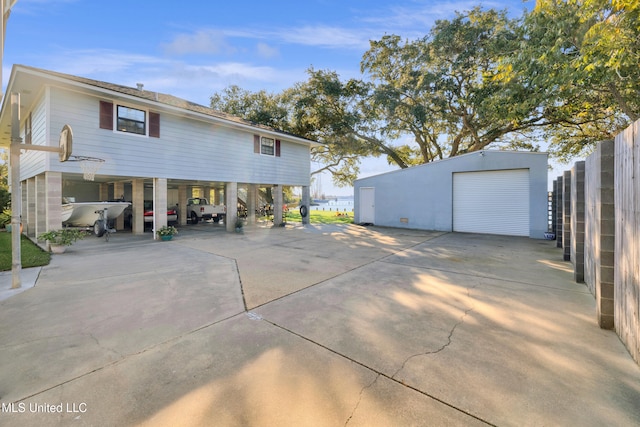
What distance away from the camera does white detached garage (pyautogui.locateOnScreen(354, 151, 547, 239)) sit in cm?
1053

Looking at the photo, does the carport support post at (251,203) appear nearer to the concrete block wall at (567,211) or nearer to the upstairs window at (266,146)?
the upstairs window at (266,146)

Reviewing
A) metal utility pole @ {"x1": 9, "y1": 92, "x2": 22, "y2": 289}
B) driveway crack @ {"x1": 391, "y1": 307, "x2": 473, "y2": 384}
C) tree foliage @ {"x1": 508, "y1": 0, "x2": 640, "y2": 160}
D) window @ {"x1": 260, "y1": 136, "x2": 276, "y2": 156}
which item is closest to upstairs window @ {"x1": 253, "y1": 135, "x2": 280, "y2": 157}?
window @ {"x1": 260, "y1": 136, "x2": 276, "y2": 156}

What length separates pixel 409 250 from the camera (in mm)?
7988

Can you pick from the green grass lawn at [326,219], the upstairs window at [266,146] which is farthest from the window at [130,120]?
the green grass lawn at [326,219]

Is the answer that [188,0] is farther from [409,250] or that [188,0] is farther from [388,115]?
[388,115]

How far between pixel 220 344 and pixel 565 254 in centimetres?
792

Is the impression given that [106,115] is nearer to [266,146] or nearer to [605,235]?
[266,146]

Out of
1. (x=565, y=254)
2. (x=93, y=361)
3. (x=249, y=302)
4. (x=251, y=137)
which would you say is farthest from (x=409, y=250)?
(x=251, y=137)

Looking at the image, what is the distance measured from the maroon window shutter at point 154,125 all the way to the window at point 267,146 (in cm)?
491

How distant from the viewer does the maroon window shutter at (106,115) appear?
8906mm

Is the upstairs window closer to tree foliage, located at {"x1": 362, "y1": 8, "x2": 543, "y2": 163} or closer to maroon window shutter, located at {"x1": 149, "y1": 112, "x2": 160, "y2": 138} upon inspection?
maroon window shutter, located at {"x1": 149, "y1": 112, "x2": 160, "y2": 138}

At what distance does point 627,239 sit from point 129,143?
12294 mm

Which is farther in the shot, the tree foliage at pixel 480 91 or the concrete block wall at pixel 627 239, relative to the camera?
the tree foliage at pixel 480 91

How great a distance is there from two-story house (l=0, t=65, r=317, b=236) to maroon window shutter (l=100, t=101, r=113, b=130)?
0.03 m
